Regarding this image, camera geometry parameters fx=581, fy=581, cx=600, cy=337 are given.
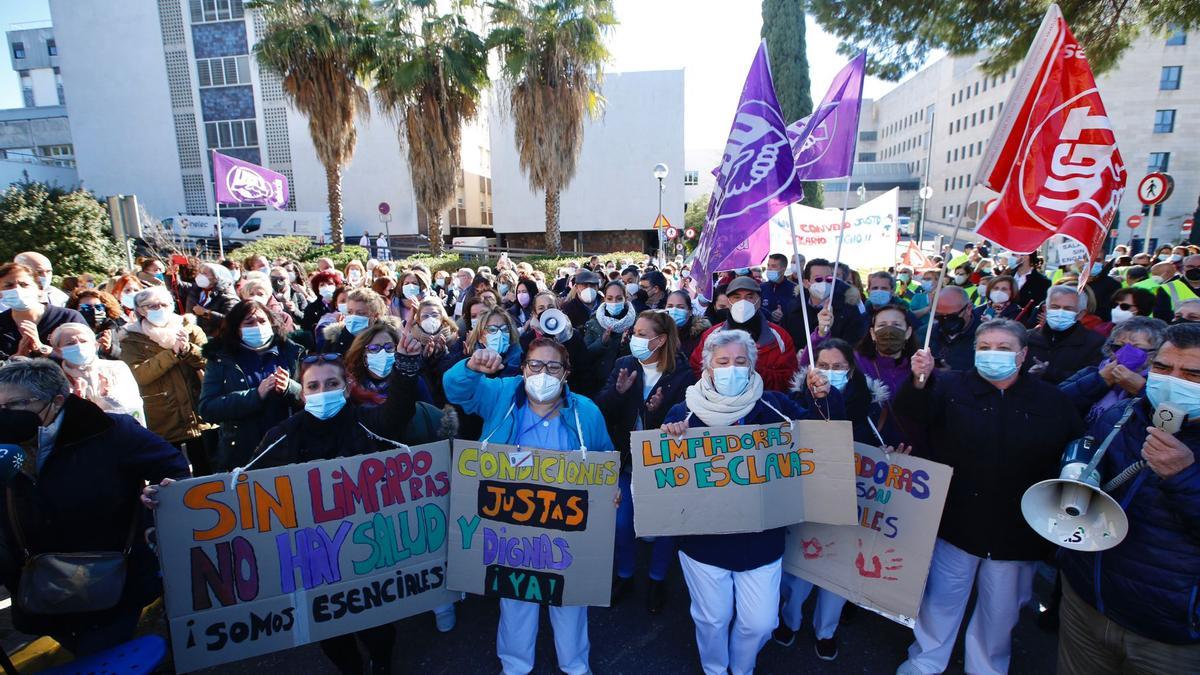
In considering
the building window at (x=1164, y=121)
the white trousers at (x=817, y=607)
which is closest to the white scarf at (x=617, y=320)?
the white trousers at (x=817, y=607)

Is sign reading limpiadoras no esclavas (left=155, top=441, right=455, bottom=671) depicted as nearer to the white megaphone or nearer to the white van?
the white megaphone

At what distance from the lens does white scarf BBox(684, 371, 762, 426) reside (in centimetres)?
287

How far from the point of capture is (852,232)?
1070cm

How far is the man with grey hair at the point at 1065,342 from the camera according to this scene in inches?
161

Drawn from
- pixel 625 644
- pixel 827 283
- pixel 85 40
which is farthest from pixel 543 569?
pixel 85 40

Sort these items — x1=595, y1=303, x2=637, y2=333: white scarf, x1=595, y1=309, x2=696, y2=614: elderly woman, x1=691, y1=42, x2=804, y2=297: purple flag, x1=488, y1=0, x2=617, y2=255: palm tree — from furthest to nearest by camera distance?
x1=488, y1=0, x2=617, y2=255: palm tree, x1=595, y1=303, x2=637, y2=333: white scarf, x1=691, y1=42, x2=804, y2=297: purple flag, x1=595, y1=309, x2=696, y2=614: elderly woman

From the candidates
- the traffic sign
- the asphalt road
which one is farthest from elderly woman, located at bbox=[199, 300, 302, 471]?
the traffic sign

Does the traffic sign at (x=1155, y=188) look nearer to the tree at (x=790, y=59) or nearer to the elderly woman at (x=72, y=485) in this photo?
the tree at (x=790, y=59)

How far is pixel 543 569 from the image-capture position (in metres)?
2.82

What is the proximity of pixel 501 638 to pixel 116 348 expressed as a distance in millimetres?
3895

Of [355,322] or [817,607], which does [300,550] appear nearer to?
[355,322]

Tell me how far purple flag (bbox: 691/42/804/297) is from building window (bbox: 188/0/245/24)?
116 ft

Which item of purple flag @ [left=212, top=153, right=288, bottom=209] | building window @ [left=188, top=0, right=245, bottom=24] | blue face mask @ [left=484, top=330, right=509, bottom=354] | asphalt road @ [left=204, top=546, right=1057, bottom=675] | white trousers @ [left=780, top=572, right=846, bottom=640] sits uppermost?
building window @ [left=188, top=0, right=245, bottom=24]

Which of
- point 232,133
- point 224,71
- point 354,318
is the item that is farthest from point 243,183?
point 224,71
